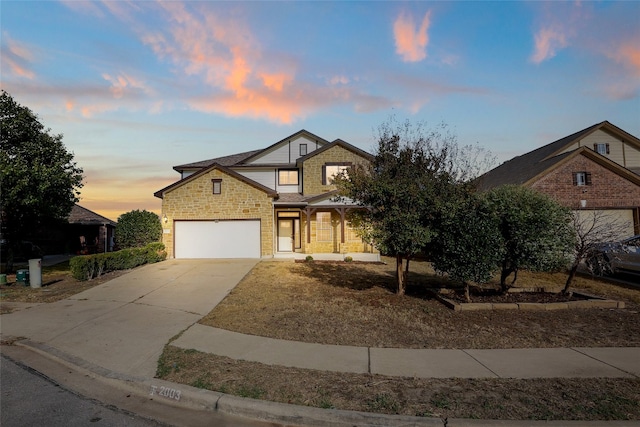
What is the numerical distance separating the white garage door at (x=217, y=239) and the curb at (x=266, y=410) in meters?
15.5

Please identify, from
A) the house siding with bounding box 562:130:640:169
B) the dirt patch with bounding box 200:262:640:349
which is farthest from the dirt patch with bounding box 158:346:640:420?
the house siding with bounding box 562:130:640:169

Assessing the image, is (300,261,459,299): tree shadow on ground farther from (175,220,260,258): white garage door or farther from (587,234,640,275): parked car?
(587,234,640,275): parked car

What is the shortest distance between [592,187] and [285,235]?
16760 millimetres

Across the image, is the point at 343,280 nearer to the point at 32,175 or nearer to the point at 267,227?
the point at 267,227

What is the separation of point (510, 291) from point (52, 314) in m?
12.1

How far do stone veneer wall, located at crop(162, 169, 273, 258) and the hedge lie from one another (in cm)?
127

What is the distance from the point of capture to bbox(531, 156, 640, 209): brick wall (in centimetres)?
1939

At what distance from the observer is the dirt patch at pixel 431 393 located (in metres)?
4.20

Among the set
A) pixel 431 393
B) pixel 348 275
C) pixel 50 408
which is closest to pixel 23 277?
pixel 348 275

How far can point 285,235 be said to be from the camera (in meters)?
23.9

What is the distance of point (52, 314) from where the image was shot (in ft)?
32.0

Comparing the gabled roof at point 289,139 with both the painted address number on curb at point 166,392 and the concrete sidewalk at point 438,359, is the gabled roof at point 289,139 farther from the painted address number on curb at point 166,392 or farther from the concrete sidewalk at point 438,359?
the painted address number on curb at point 166,392

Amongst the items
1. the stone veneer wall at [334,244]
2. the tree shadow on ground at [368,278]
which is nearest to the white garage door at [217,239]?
the stone veneer wall at [334,244]

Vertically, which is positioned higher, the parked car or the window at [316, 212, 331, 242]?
the window at [316, 212, 331, 242]
